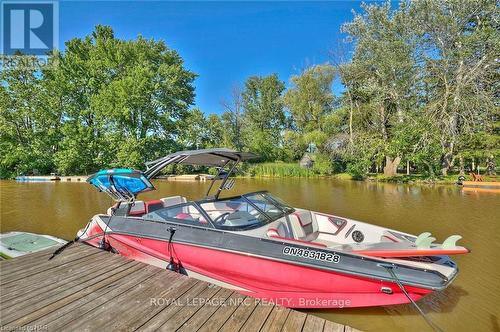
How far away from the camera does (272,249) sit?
3779mm

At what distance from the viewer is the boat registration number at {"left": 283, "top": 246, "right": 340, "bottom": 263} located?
3582 mm

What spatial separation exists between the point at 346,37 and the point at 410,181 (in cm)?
1227

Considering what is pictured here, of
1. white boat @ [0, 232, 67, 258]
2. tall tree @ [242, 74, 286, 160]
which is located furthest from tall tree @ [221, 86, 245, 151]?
white boat @ [0, 232, 67, 258]

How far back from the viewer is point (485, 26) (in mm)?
19016

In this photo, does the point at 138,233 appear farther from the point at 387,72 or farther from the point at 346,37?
the point at 346,37

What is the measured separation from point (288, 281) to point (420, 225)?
6328mm

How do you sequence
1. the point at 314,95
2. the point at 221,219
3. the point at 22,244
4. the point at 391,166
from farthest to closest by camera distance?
1. the point at 314,95
2. the point at 391,166
3. the point at 22,244
4. the point at 221,219

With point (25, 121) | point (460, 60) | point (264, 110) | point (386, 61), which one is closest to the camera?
point (460, 60)

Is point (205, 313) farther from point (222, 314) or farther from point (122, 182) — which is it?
point (122, 182)

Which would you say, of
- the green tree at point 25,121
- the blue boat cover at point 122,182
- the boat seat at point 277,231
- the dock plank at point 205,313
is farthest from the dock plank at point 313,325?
the green tree at point 25,121

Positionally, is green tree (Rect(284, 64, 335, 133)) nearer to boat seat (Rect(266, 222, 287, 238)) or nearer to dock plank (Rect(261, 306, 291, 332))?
boat seat (Rect(266, 222, 287, 238))

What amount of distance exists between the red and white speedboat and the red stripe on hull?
12mm

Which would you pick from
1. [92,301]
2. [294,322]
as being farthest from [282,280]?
[92,301]

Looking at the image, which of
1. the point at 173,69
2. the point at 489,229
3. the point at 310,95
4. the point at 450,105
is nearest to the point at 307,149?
the point at 310,95
